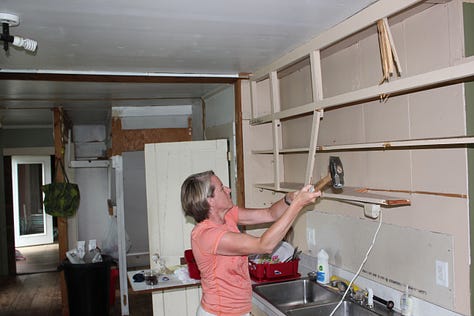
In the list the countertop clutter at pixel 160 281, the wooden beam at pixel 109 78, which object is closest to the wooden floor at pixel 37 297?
the countertop clutter at pixel 160 281

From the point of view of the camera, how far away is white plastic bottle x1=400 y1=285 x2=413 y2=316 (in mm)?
2123

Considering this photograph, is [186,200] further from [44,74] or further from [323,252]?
[44,74]

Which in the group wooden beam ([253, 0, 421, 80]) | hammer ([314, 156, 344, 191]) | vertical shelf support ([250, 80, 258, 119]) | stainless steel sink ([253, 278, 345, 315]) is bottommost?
stainless steel sink ([253, 278, 345, 315])

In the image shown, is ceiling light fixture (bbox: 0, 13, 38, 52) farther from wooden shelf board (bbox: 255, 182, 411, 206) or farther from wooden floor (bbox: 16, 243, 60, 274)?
wooden floor (bbox: 16, 243, 60, 274)

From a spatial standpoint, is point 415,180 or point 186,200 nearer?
point 415,180

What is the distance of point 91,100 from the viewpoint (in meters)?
4.50

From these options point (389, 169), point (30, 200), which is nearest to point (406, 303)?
point (389, 169)

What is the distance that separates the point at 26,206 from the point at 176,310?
19.8 feet

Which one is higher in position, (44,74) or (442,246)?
(44,74)

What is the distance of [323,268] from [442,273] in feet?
3.09

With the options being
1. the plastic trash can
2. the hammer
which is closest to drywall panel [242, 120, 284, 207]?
the hammer

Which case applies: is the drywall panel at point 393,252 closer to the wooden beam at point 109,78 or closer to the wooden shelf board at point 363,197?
the wooden shelf board at point 363,197

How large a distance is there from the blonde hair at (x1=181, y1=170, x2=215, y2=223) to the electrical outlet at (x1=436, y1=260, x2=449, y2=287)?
43.8 inches

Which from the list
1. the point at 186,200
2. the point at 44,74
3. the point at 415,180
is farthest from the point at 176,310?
the point at 415,180
